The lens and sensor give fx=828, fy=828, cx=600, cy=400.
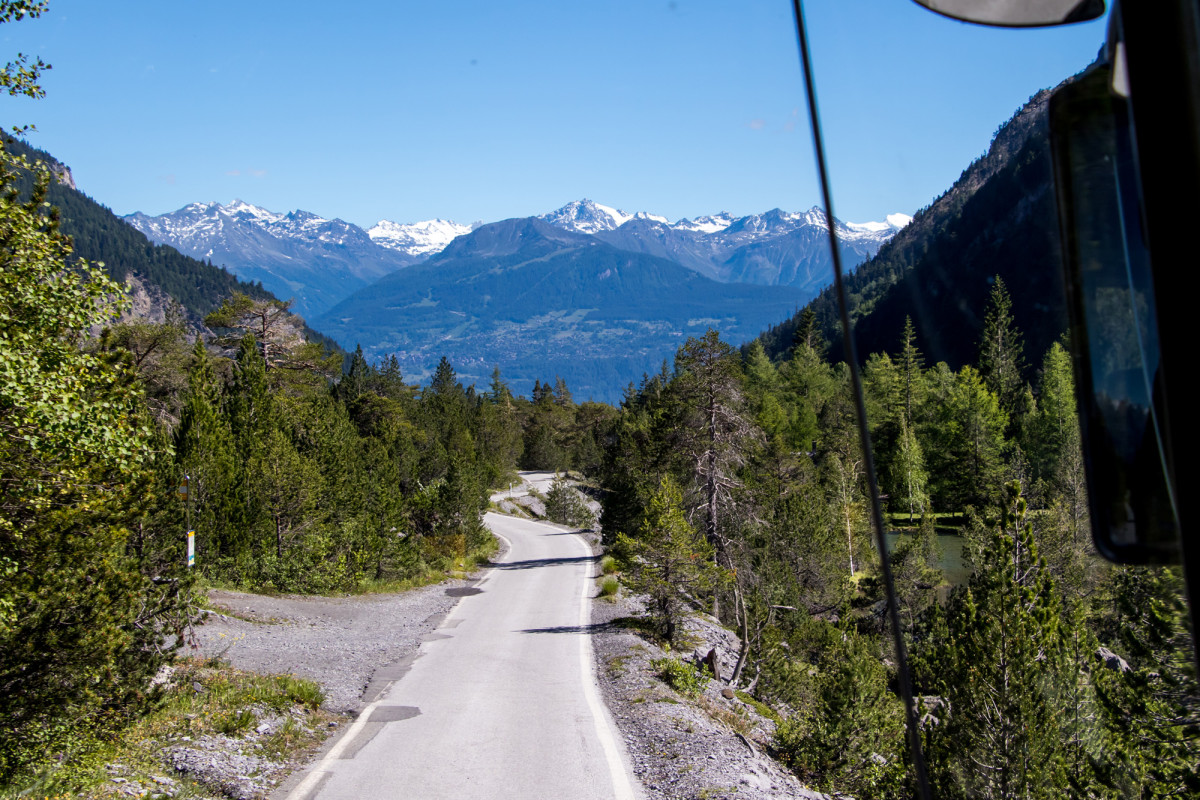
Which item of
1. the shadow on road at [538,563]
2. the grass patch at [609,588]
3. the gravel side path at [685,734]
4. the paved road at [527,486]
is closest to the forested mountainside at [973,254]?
the gravel side path at [685,734]

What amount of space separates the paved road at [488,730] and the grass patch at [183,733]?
0.74 meters

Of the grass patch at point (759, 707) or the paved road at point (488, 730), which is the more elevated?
the paved road at point (488, 730)

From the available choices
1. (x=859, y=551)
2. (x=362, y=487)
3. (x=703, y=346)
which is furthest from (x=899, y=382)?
(x=859, y=551)

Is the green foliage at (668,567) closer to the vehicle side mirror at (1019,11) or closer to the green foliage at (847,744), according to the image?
→ the green foliage at (847,744)

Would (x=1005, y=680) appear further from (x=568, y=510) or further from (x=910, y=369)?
(x=568, y=510)

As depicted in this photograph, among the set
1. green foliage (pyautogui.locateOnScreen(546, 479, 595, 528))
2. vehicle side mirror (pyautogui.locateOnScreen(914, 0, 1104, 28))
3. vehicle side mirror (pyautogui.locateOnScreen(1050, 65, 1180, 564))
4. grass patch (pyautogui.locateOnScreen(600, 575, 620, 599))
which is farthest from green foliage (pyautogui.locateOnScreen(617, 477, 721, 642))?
green foliage (pyautogui.locateOnScreen(546, 479, 595, 528))

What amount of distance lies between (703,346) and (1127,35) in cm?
2576

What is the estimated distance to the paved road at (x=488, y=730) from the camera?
912 cm

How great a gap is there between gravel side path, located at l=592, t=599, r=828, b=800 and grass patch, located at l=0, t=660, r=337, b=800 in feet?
14.0

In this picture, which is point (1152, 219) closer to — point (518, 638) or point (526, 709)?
point (526, 709)

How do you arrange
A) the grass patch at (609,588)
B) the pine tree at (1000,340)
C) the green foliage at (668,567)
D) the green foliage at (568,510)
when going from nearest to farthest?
the pine tree at (1000,340) < the green foliage at (668,567) < the grass patch at (609,588) < the green foliage at (568,510)

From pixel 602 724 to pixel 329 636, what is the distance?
9.01m

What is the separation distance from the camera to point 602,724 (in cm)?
1159

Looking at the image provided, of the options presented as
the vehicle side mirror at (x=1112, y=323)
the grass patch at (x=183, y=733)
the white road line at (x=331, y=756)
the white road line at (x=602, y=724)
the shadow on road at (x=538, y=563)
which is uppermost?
the vehicle side mirror at (x=1112, y=323)
